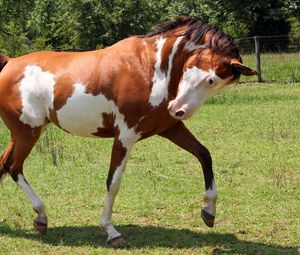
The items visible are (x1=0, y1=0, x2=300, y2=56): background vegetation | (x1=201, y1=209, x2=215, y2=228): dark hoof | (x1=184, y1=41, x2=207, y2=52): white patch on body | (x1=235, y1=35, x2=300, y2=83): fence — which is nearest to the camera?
(x1=184, y1=41, x2=207, y2=52): white patch on body

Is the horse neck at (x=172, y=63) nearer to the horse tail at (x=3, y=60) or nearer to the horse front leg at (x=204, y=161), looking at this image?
the horse front leg at (x=204, y=161)

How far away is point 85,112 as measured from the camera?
490 cm

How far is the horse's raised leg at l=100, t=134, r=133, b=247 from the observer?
4820 mm

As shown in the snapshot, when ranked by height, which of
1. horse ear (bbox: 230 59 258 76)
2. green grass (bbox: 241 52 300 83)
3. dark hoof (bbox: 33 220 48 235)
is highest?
horse ear (bbox: 230 59 258 76)

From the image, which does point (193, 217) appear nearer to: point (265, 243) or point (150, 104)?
point (265, 243)

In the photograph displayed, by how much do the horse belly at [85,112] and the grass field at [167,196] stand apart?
96cm

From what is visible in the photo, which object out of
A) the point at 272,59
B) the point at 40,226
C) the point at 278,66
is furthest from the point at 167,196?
the point at 272,59

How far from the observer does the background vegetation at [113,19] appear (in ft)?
84.8

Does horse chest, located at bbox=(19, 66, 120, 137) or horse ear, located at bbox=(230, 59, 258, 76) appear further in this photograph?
horse chest, located at bbox=(19, 66, 120, 137)

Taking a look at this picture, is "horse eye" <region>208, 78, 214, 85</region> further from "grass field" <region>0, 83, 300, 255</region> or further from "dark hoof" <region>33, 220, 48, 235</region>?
"dark hoof" <region>33, 220, 48, 235</region>

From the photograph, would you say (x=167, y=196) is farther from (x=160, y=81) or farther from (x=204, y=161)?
(x=160, y=81)

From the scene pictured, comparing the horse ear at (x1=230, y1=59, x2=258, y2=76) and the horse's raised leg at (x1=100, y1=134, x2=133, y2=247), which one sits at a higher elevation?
the horse ear at (x1=230, y1=59, x2=258, y2=76)

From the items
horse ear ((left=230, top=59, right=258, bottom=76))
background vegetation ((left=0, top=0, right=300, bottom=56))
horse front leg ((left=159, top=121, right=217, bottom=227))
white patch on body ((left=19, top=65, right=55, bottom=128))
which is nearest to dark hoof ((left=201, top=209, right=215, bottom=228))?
horse front leg ((left=159, top=121, right=217, bottom=227))

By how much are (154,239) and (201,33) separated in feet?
5.83
